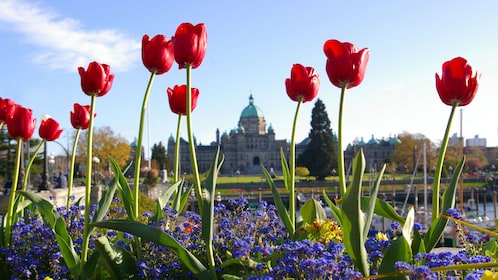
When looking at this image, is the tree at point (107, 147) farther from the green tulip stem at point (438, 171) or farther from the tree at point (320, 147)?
the green tulip stem at point (438, 171)

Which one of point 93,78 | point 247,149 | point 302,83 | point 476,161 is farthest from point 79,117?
Result: point 247,149

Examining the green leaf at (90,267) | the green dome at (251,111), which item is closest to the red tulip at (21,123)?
the green leaf at (90,267)

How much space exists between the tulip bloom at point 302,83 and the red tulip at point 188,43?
21.9 inches

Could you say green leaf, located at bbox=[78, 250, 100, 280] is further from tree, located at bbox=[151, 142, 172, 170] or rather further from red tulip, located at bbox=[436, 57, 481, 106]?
tree, located at bbox=[151, 142, 172, 170]

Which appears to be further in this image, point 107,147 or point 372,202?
point 107,147

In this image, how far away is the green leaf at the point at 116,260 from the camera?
2234mm

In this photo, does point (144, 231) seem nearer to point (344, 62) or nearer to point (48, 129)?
point (344, 62)

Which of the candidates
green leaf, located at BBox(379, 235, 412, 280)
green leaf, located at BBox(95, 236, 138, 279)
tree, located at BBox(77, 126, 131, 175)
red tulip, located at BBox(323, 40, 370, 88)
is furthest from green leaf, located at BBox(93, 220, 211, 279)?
tree, located at BBox(77, 126, 131, 175)

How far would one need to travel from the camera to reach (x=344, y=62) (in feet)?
7.39

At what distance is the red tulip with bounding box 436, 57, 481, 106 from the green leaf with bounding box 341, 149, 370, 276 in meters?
0.71

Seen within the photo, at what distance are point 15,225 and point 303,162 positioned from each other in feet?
166

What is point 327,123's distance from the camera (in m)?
52.0

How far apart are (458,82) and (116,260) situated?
171 cm

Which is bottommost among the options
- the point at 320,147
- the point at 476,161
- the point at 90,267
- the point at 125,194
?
the point at 90,267
